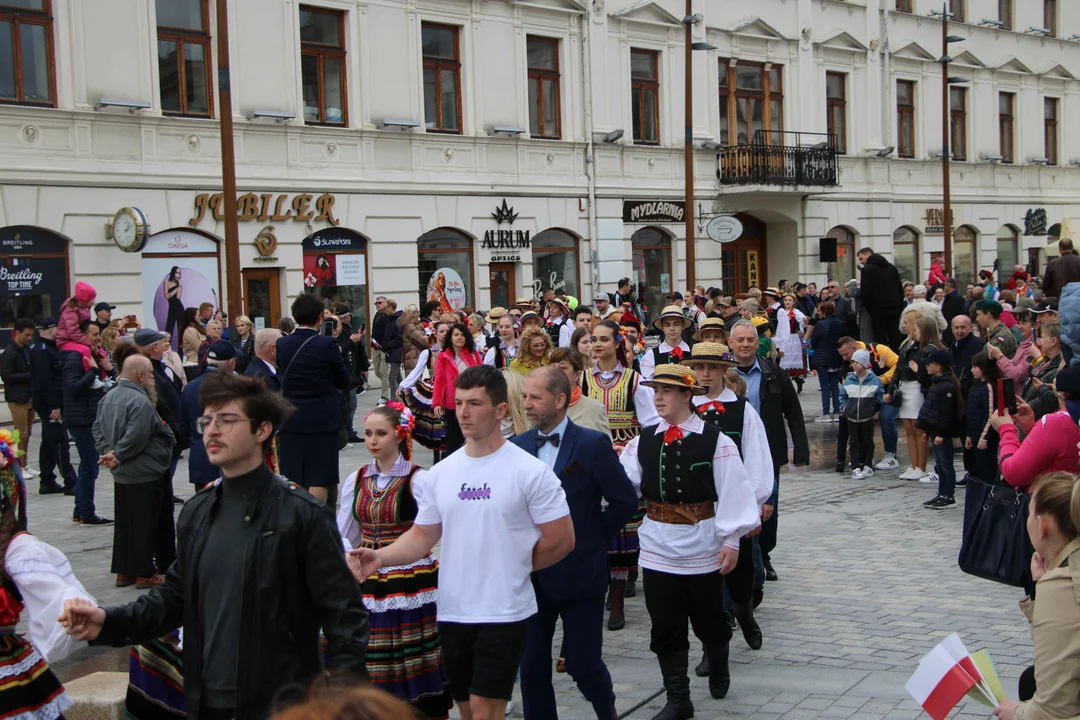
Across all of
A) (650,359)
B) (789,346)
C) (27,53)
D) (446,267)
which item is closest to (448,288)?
(446,267)

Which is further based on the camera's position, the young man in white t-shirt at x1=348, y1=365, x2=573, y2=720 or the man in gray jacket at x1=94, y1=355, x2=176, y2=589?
the man in gray jacket at x1=94, y1=355, x2=176, y2=589

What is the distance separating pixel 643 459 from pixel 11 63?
1670 cm

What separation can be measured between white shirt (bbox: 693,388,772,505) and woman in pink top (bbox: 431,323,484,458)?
15.3 feet

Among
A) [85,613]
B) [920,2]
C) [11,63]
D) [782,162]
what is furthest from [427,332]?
[920,2]

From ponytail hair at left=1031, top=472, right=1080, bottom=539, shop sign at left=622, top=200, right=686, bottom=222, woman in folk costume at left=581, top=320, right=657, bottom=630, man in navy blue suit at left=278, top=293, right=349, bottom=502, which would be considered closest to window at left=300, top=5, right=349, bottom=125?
shop sign at left=622, top=200, right=686, bottom=222

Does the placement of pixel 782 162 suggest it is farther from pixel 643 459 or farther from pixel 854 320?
pixel 643 459

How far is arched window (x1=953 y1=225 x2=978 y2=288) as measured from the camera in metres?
38.2

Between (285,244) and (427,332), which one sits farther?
(285,244)

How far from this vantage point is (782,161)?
31812 millimetres

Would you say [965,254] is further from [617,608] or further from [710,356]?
[710,356]

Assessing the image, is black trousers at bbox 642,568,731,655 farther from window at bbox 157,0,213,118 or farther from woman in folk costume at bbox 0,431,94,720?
window at bbox 157,0,213,118

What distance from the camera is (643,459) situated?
252 inches

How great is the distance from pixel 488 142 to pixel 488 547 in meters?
21.9

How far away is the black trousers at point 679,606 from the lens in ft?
20.3
